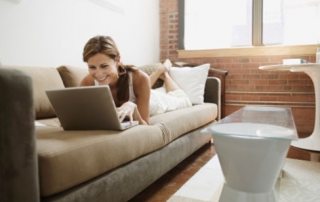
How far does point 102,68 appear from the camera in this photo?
55.5 inches

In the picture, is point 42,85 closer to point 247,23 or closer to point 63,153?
point 63,153

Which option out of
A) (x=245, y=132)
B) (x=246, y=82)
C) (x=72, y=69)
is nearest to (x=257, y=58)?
(x=246, y=82)

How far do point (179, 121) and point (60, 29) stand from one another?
124cm

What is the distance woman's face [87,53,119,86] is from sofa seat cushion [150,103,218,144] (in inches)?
14.9

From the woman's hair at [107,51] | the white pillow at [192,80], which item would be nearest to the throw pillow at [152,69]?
the white pillow at [192,80]

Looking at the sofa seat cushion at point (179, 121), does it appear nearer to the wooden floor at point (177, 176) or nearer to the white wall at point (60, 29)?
the wooden floor at point (177, 176)

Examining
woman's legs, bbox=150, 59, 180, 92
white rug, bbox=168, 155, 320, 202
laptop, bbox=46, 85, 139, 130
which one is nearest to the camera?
laptop, bbox=46, 85, 139, 130

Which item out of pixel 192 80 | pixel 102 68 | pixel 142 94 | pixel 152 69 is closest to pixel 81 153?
pixel 102 68

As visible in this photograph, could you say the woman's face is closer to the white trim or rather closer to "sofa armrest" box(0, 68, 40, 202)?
"sofa armrest" box(0, 68, 40, 202)

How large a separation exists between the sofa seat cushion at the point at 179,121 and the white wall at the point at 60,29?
992 mm

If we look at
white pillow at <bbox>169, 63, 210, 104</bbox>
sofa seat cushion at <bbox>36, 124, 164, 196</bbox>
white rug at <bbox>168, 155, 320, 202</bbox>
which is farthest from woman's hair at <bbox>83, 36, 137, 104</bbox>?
white pillow at <bbox>169, 63, 210, 104</bbox>

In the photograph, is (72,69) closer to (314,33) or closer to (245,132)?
(245,132)

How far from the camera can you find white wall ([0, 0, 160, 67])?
1.83 meters

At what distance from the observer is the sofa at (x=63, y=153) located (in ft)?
2.38
